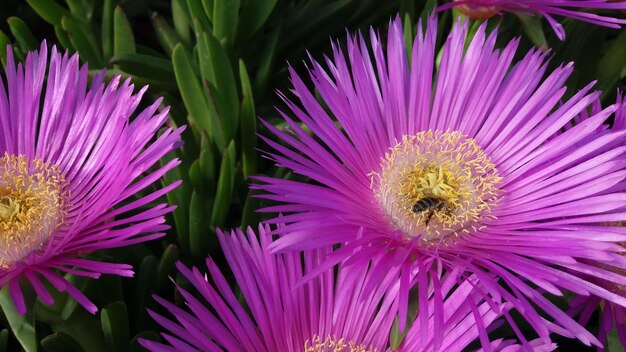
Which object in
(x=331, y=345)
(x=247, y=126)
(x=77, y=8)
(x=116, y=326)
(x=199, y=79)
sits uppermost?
(x=77, y=8)

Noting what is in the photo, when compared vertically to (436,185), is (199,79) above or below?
above

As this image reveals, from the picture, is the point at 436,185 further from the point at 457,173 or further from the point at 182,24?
the point at 182,24

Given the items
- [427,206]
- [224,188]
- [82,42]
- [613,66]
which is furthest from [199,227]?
[613,66]

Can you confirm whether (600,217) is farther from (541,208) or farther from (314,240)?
(314,240)

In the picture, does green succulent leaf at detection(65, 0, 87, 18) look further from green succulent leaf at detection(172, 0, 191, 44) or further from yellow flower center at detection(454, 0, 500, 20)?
yellow flower center at detection(454, 0, 500, 20)

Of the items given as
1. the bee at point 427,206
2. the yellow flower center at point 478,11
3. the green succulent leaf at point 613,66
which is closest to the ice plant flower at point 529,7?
the yellow flower center at point 478,11

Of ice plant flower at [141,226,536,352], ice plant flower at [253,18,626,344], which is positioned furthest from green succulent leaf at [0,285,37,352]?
ice plant flower at [253,18,626,344]
